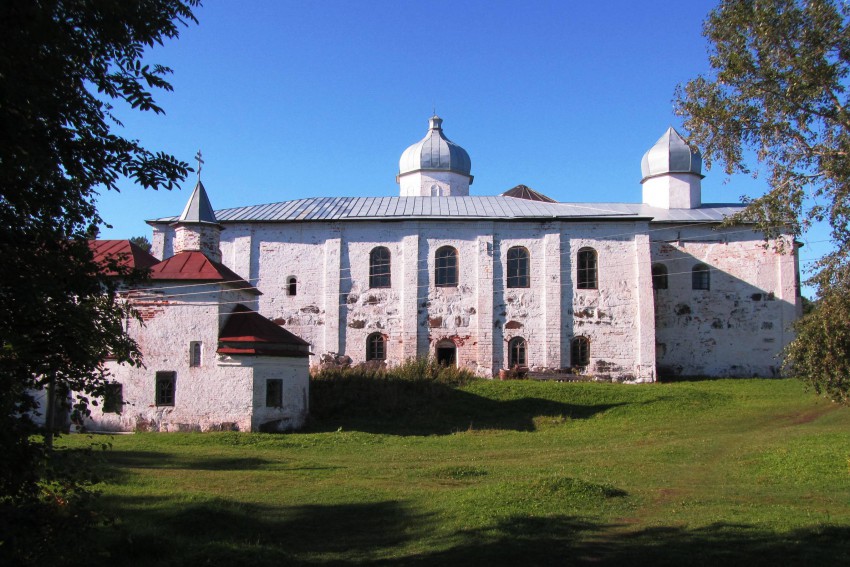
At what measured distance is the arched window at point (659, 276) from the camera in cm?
3228

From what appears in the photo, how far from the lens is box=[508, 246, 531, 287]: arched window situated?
3011 centimetres

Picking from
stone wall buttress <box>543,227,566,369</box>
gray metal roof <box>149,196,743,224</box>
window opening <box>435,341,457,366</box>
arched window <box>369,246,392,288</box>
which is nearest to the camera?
stone wall buttress <box>543,227,566,369</box>

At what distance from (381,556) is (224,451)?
31.6 feet

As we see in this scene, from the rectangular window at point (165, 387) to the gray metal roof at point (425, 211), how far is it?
11.4 meters

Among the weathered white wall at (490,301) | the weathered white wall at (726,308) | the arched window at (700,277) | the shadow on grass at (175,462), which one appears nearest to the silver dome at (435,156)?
the weathered white wall at (490,301)

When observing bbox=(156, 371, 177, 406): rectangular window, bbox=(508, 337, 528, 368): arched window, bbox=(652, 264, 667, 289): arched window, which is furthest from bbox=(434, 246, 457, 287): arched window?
bbox=(156, 371, 177, 406): rectangular window

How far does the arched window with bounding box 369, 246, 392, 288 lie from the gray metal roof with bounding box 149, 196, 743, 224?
1.40m

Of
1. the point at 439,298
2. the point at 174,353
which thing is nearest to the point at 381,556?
the point at 174,353

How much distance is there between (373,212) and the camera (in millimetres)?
31344

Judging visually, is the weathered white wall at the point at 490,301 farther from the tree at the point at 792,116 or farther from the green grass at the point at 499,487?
the tree at the point at 792,116

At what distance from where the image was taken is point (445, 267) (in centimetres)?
3034

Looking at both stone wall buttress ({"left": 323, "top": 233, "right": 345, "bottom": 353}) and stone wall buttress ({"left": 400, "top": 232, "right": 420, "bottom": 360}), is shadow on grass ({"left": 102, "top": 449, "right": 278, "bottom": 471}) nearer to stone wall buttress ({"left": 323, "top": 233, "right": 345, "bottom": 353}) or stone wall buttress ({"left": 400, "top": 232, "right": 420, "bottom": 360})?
stone wall buttress ({"left": 323, "top": 233, "right": 345, "bottom": 353})

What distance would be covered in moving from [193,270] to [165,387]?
337 centimetres

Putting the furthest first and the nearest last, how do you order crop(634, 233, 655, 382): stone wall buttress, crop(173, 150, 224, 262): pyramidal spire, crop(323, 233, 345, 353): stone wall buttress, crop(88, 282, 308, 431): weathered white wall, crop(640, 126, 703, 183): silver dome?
crop(640, 126, 703, 183): silver dome
crop(323, 233, 345, 353): stone wall buttress
crop(634, 233, 655, 382): stone wall buttress
crop(173, 150, 224, 262): pyramidal spire
crop(88, 282, 308, 431): weathered white wall
